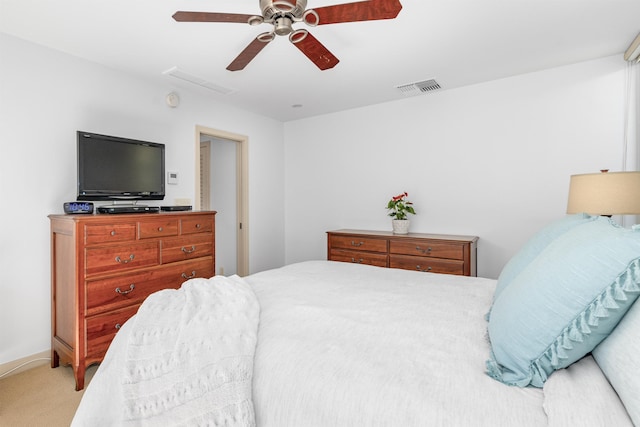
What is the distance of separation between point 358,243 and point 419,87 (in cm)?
193

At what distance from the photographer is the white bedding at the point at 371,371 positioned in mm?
787

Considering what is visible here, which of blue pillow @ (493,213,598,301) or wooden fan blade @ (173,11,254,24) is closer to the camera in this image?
blue pillow @ (493,213,598,301)

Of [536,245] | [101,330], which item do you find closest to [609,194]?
[536,245]

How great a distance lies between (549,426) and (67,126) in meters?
3.54

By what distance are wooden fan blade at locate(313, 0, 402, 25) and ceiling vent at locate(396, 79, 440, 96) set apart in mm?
1945

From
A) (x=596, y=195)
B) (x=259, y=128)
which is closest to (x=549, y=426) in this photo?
(x=596, y=195)

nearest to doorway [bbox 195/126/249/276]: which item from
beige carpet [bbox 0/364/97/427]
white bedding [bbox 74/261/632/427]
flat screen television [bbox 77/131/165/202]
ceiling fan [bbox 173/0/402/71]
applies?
flat screen television [bbox 77/131/165/202]

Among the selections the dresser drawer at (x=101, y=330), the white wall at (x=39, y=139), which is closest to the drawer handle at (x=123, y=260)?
the dresser drawer at (x=101, y=330)

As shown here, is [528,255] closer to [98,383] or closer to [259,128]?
[98,383]

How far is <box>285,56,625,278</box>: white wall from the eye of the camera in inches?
119

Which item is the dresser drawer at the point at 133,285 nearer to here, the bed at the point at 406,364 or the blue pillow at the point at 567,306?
the bed at the point at 406,364

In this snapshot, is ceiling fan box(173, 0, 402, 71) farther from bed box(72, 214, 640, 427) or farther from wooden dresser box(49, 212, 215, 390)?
wooden dresser box(49, 212, 215, 390)

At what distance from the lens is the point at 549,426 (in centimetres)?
68

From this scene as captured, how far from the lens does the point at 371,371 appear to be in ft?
3.03
